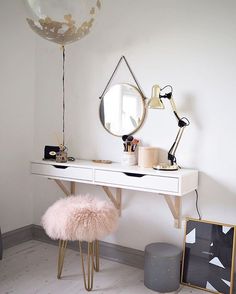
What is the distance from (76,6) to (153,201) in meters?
1.45

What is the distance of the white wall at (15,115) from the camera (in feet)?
8.84

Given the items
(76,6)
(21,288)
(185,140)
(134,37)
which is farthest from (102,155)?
(76,6)

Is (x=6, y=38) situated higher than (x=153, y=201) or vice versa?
(x=6, y=38)

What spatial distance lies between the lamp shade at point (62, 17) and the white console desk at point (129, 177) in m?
0.91

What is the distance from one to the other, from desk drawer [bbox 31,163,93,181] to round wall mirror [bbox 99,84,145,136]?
419 mm

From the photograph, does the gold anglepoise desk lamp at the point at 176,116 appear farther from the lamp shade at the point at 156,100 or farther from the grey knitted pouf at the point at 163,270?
the grey knitted pouf at the point at 163,270

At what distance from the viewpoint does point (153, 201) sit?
7.80 feet

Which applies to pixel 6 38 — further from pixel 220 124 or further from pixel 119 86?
pixel 220 124

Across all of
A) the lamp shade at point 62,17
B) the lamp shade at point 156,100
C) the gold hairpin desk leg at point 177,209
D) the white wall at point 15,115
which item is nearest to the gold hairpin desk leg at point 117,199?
the gold hairpin desk leg at point 177,209

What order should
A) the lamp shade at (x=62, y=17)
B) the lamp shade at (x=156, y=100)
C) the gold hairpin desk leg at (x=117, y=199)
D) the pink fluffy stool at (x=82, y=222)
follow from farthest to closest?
the gold hairpin desk leg at (x=117, y=199), the lamp shade at (x=156, y=100), the pink fluffy stool at (x=82, y=222), the lamp shade at (x=62, y=17)

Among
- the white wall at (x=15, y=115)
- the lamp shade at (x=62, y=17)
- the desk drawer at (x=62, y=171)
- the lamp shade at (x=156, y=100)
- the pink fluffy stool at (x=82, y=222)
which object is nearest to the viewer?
the lamp shade at (x=62, y=17)

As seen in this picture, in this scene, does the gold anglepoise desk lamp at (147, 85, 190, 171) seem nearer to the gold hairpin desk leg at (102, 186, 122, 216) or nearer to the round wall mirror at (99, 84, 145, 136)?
the round wall mirror at (99, 84, 145, 136)

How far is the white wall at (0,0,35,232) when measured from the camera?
2695mm

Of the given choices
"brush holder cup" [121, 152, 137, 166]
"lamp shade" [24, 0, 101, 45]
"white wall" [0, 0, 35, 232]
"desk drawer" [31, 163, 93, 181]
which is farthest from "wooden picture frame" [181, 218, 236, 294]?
"white wall" [0, 0, 35, 232]
